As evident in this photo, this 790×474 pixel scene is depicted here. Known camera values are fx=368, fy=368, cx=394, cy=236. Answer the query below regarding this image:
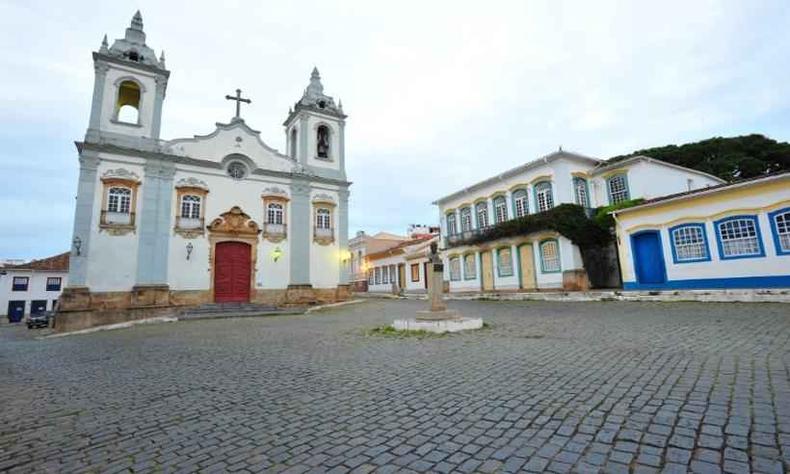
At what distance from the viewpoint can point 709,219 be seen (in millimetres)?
→ 13312

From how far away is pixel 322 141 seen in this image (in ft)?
72.3

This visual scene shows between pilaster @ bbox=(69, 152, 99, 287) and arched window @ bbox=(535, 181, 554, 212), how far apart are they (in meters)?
21.3

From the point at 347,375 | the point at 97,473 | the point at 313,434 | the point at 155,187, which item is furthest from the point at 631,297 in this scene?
the point at 155,187

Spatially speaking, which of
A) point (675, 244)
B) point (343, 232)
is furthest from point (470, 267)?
point (675, 244)

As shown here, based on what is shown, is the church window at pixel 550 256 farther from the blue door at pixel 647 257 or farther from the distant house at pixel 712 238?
the blue door at pixel 647 257

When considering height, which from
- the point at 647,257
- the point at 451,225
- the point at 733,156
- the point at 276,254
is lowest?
the point at 647,257

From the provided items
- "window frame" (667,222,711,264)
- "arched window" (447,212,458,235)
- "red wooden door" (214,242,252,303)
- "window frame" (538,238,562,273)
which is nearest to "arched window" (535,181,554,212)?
"window frame" (538,238,562,273)

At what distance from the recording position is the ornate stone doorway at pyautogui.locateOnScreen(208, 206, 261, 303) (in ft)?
56.4

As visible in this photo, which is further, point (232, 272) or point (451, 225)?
point (451, 225)

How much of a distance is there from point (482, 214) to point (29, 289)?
141 feet

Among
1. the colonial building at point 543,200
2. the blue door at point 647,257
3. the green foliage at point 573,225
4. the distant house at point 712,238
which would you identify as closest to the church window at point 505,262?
the colonial building at point 543,200

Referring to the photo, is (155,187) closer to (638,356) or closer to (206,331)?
(206,331)

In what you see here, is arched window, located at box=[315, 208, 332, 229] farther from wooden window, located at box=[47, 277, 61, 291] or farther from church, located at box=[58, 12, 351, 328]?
wooden window, located at box=[47, 277, 61, 291]

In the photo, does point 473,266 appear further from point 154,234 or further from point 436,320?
point 154,234
